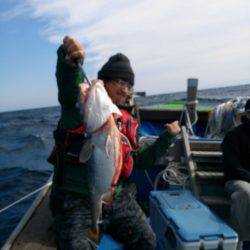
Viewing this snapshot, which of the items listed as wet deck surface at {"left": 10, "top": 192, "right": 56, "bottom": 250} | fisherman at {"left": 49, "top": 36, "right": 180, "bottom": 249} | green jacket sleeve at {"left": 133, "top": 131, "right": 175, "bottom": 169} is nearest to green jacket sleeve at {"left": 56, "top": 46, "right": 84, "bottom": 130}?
fisherman at {"left": 49, "top": 36, "right": 180, "bottom": 249}

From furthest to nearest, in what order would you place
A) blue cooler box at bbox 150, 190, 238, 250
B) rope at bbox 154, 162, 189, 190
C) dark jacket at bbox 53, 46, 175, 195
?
rope at bbox 154, 162, 189, 190 < blue cooler box at bbox 150, 190, 238, 250 < dark jacket at bbox 53, 46, 175, 195

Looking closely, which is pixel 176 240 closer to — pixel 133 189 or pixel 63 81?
pixel 133 189

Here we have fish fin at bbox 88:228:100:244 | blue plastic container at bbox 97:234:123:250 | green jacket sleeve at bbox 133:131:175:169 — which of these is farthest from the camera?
blue plastic container at bbox 97:234:123:250

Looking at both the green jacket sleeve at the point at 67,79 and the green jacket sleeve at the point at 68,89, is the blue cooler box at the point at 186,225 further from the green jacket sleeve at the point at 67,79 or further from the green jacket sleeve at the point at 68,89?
the green jacket sleeve at the point at 67,79

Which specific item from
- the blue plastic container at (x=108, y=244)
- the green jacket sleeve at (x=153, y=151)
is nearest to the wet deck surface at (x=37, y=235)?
the blue plastic container at (x=108, y=244)

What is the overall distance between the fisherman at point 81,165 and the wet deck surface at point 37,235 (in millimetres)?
1417

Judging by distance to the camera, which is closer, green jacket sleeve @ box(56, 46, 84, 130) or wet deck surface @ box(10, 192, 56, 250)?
green jacket sleeve @ box(56, 46, 84, 130)

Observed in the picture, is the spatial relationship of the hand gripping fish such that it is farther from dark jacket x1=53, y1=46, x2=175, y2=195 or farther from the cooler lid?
the cooler lid

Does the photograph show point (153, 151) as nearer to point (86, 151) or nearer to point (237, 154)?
point (86, 151)

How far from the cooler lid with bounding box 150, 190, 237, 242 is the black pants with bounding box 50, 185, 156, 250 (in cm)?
37

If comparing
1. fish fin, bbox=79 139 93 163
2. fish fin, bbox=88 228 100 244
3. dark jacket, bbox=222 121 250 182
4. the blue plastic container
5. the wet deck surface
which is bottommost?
the wet deck surface

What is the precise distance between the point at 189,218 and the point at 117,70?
73.9 inches

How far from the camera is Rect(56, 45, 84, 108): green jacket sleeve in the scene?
9.77 feet

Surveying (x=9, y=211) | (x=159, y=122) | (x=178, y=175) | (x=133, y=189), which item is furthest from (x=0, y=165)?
(x=133, y=189)
